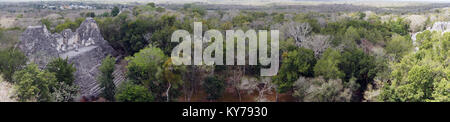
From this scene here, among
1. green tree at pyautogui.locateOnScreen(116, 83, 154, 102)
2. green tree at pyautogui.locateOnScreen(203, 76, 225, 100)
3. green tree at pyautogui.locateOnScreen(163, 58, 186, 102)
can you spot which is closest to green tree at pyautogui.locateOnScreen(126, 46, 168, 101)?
green tree at pyautogui.locateOnScreen(163, 58, 186, 102)

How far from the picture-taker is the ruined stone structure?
21.7m

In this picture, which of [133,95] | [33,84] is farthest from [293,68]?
[33,84]

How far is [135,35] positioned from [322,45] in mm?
18385

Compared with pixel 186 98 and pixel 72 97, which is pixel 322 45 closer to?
pixel 186 98

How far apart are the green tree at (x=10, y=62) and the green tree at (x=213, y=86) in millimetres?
12888

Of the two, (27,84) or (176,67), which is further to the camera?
(176,67)

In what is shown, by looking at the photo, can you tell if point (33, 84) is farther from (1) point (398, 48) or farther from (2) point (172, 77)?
(1) point (398, 48)

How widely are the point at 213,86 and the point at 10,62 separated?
14.0 m

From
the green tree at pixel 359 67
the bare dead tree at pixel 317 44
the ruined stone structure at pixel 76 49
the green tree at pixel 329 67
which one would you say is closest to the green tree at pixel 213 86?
the green tree at pixel 329 67

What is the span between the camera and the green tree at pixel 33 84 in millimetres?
18047

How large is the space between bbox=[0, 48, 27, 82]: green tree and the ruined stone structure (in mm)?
545

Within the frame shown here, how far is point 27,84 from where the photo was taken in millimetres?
18500

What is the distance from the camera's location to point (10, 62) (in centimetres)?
2059

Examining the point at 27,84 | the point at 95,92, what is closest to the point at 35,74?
the point at 27,84
